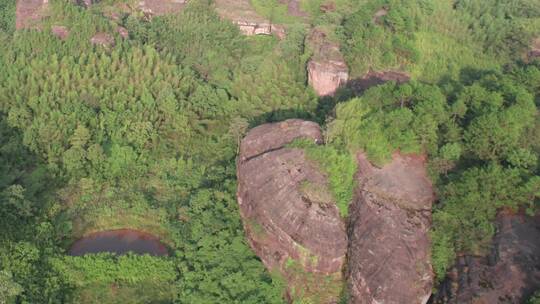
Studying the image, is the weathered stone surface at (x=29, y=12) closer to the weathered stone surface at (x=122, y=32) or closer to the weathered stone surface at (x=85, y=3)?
the weathered stone surface at (x=85, y=3)

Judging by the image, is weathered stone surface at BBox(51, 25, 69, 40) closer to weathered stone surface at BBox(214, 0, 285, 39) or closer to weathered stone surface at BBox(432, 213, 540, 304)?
weathered stone surface at BBox(214, 0, 285, 39)

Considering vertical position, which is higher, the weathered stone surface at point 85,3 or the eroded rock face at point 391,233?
the weathered stone surface at point 85,3

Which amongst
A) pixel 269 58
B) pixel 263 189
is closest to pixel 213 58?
pixel 269 58

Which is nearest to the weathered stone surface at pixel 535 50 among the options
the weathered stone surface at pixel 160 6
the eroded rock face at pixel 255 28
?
the eroded rock face at pixel 255 28

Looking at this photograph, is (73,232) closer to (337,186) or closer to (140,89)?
(140,89)

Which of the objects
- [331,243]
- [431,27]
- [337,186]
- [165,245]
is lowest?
[165,245]

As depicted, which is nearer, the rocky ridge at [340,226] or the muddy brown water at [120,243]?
the rocky ridge at [340,226]
